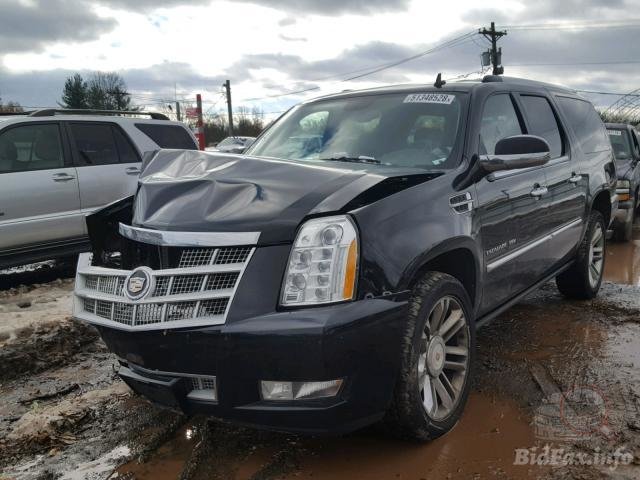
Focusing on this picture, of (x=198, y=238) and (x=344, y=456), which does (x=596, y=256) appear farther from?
(x=198, y=238)

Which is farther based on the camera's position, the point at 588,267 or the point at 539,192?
the point at 588,267

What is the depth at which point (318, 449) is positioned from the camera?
2.95 metres

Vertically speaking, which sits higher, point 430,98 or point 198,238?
point 430,98

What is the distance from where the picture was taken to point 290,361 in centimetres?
239

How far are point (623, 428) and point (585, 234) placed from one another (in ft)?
8.56

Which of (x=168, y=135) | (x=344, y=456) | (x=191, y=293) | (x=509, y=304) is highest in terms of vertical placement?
(x=168, y=135)

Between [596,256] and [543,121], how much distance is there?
1828 millimetres

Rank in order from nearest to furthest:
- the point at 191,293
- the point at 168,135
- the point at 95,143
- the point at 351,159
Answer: the point at 191,293
the point at 351,159
the point at 95,143
the point at 168,135

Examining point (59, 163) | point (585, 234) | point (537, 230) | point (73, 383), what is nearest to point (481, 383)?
point (537, 230)

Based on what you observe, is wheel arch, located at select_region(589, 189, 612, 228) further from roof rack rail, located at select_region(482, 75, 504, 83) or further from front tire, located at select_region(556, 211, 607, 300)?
roof rack rail, located at select_region(482, 75, 504, 83)

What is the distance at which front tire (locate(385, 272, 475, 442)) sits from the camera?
8.80ft

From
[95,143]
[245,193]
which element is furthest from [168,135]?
[245,193]

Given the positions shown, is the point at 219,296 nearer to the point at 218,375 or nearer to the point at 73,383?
the point at 218,375

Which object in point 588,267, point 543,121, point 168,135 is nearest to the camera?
point 543,121
